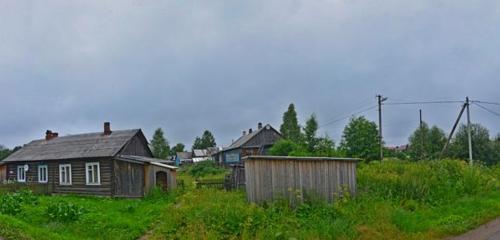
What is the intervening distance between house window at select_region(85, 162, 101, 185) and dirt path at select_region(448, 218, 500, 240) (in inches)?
825

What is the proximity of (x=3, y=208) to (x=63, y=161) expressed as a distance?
1356 centimetres

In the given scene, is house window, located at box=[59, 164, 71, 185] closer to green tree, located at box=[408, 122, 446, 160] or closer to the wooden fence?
the wooden fence

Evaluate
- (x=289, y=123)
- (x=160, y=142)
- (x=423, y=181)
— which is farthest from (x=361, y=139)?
(x=160, y=142)

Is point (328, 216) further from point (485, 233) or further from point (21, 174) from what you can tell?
point (21, 174)

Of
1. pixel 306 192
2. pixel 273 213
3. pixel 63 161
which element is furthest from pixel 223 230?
pixel 63 161

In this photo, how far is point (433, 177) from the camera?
2041 cm

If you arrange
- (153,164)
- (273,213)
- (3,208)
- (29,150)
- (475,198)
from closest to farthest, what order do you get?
(273,213)
(3,208)
(475,198)
(153,164)
(29,150)

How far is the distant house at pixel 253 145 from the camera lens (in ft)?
214

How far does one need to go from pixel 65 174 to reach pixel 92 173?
9.16ft

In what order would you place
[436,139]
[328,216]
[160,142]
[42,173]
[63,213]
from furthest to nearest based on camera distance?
[160,142]
[436,139]
[42,173]
[63,213]
[328,216]

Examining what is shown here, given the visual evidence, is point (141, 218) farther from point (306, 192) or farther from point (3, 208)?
point (306, 192)

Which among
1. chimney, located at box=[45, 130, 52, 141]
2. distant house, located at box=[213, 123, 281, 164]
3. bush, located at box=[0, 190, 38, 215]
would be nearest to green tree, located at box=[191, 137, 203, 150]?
distant house, located at box=[213, 123, 281, 164]

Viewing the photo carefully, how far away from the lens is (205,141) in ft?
376

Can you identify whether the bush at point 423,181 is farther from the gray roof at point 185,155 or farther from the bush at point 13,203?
the gray roof at point 185,155
